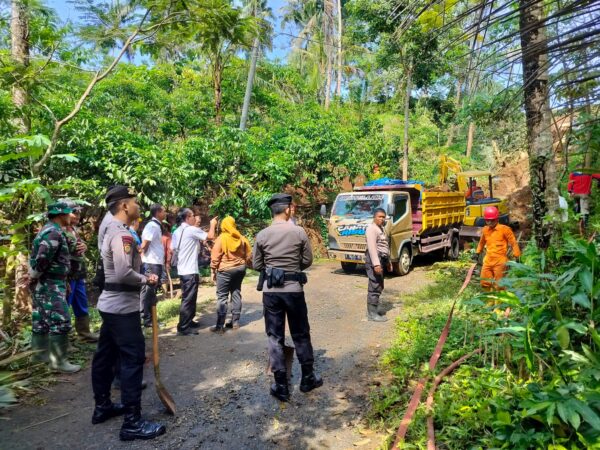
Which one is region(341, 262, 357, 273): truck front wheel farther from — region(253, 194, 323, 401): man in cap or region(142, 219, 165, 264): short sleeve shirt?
region(253, 194, 323, 401): man in cap

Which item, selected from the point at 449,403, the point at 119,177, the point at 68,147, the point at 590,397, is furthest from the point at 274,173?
the point at 590,397

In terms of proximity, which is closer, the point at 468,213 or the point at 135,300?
the point at 135,300

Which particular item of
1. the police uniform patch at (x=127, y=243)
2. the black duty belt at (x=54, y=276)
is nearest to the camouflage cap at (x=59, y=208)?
the black duty belt at (x=54, y=276)

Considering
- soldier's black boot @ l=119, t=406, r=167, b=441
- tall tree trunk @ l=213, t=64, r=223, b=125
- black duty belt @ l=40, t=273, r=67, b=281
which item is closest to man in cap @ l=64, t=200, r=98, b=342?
black duty belt @ l=40, t=273, r=67, b=281

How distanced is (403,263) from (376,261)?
156 inches

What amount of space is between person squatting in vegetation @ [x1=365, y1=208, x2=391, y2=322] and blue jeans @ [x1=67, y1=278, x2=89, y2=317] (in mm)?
3801

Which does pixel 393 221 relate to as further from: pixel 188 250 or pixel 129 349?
pixel 129 349

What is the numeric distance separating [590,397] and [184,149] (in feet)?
31.6

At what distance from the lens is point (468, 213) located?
40.3 ft

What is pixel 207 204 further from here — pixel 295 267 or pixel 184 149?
pixel 295 267

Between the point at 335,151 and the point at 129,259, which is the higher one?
the point at 335,151

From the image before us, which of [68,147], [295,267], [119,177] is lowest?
[295,267]

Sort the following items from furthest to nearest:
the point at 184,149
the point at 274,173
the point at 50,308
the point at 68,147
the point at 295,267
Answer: the point at 274,173, the point at 184,149, the point at 68,147, the point at 50,308, the point at 295,267

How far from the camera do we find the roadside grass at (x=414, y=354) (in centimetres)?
309
